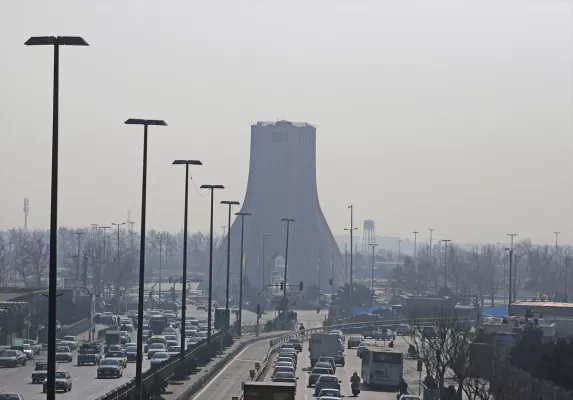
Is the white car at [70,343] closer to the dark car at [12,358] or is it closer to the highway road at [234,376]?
the dark car at [12,358]

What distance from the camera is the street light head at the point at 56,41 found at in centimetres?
2728

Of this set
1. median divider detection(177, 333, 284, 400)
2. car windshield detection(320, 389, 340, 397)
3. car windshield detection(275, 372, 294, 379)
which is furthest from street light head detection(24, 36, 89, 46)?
car windshield detection(275, 372, 294, 379)

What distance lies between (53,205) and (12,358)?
39.4 meters

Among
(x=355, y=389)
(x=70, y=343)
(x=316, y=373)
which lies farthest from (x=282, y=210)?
(x=355, y=389)

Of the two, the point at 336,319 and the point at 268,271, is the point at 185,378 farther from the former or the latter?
the point at 268,271

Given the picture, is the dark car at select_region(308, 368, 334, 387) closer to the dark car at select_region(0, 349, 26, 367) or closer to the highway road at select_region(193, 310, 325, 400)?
the highway road at select_region(193, 310, 325, 400)

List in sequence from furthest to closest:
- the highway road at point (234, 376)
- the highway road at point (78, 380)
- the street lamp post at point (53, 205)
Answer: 1. the highway road at point (234, 376)
2. the highway road at point (78, 380)
3. the street lamp post at point (53, 205)

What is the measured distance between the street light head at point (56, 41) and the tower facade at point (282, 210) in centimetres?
12986

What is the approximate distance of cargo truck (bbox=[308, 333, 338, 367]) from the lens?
66.1 metres

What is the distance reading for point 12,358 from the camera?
64438 mm

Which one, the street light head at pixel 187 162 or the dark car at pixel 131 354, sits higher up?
the street light head at pixel 187 162

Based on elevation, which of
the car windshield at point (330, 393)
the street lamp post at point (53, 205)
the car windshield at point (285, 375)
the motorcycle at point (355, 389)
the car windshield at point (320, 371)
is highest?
the street lamp post at point (53, 205)

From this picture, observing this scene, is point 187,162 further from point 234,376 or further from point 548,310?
point 548,310

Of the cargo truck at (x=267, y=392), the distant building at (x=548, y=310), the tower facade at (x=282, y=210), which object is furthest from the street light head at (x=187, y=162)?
the tower facade at (x=282, y=210)
